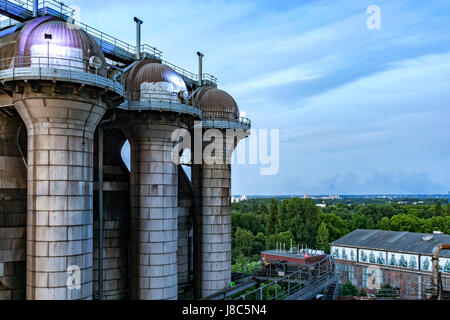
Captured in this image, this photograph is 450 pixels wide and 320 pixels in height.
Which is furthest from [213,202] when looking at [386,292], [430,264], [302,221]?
[302,221]

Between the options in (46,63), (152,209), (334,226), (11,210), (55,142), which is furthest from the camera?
(334,226)

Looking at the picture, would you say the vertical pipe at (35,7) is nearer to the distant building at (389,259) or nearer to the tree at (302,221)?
the distant building at (389,259)

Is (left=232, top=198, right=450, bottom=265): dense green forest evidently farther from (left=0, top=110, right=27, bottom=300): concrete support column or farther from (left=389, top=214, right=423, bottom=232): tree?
(left=0, top=110, right=27, bottom=300): concrete support column

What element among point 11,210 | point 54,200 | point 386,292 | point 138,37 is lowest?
point 386,292

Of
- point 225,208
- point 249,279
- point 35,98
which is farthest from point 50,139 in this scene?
point 249,279

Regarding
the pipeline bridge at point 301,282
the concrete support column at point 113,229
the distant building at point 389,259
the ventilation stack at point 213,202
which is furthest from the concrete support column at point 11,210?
the distant building at point 389,259

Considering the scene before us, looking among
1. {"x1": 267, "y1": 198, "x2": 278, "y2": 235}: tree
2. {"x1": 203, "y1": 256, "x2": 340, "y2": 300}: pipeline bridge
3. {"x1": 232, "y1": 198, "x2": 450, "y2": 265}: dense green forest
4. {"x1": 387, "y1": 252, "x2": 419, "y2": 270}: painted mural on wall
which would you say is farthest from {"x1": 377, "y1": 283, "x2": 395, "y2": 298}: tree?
{"x1": 267, "y1": 198, "x2": 278, "y2": 235}: tree

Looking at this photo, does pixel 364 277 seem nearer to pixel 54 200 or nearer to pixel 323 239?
pixel 323 239
